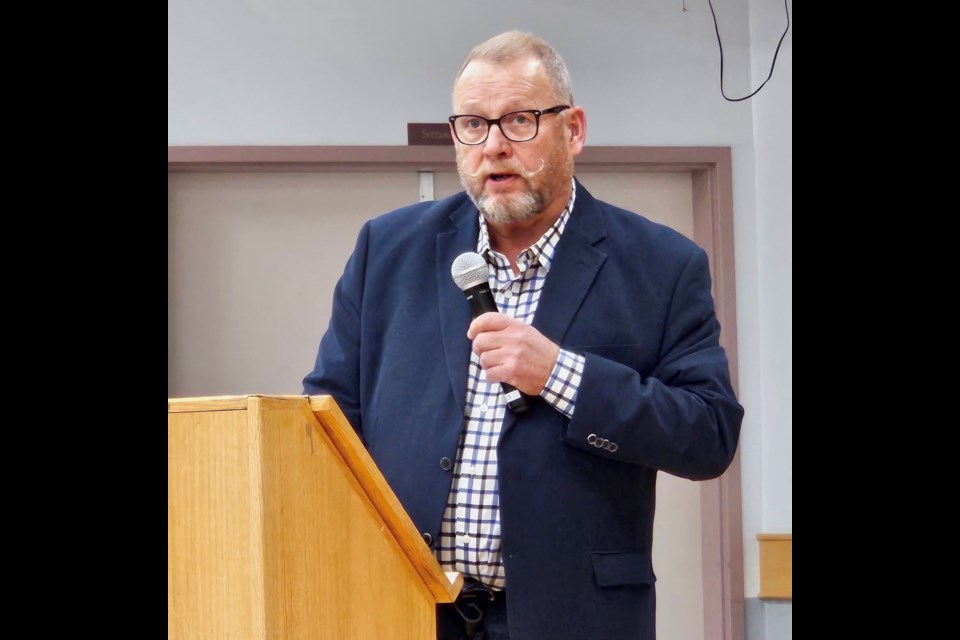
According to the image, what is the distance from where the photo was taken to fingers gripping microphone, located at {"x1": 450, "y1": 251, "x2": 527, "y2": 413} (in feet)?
4.78

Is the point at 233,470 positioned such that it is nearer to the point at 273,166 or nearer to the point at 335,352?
the point at 335,352

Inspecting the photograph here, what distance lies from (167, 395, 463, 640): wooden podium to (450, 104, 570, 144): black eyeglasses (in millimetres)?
705

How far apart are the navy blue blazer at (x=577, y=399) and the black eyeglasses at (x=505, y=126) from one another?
0.16 meters

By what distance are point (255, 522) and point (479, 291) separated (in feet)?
2.05

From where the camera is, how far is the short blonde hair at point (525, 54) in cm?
164

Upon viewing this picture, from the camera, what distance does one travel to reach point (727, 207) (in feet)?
12.7

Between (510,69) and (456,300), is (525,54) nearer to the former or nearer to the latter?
(510,69)

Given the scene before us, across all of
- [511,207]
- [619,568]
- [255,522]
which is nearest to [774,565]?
[619,568]

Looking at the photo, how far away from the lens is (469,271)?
1.49 metres

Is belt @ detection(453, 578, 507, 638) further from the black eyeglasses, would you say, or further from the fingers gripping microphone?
the black eyeglasses

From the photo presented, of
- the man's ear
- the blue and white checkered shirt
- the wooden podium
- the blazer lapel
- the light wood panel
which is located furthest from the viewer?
the light wood panel

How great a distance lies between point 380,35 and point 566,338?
99.8 inches

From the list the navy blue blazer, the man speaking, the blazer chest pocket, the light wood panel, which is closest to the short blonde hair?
the man speaking
